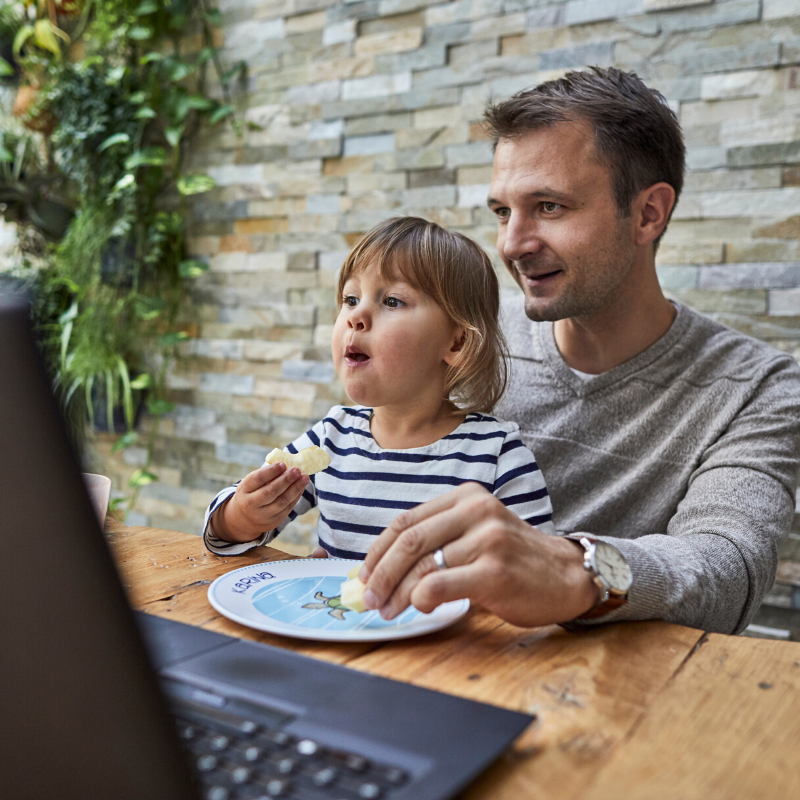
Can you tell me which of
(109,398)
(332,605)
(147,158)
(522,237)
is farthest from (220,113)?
(332,605)

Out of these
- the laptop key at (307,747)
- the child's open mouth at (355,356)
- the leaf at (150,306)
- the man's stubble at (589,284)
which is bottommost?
the laptop key at (307,747)

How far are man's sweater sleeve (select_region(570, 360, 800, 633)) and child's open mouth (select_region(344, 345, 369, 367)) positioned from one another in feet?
1.41

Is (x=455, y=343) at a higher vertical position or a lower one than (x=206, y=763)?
higher

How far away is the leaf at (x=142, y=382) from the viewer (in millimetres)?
2799

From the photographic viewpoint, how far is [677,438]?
1328 millimetres

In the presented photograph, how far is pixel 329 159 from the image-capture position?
2.43 m

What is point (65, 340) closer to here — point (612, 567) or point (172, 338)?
point (172, 338)

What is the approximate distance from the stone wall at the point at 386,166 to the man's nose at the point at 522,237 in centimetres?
62

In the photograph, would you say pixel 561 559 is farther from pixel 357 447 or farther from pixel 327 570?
pixel 357 447

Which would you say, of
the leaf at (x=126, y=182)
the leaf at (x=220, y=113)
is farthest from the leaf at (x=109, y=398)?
the leaf at (x=220, y=113)

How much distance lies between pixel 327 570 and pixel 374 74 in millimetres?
1891

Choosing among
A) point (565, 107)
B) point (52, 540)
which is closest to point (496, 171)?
point (565, 107)

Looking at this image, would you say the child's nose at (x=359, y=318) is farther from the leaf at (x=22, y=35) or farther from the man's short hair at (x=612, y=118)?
the leaf at (x=22, y=35)

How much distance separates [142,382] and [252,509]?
201cm
